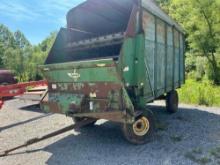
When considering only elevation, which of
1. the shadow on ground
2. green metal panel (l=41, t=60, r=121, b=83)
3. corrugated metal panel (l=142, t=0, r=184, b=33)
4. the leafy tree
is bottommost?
the shadow on ground

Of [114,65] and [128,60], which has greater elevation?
[128,60]

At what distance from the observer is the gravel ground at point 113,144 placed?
17.4ft

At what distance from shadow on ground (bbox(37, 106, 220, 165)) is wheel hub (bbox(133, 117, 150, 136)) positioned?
0.97 ft

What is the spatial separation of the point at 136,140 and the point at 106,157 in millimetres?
858

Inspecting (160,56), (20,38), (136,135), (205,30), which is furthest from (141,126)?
(20,38)

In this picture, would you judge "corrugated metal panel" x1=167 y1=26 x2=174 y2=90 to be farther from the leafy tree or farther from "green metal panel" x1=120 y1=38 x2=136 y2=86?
the leafy tree

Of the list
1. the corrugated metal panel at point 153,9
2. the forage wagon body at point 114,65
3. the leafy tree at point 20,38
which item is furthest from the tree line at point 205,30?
the leafy tree at point 20,38

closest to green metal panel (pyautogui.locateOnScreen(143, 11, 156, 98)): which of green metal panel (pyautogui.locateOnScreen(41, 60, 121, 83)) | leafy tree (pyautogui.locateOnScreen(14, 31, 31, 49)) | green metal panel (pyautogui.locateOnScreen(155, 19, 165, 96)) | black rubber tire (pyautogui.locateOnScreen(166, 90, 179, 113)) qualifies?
green metal panel (pyautogui.locateOnScreen(155, 19, 165, 96))

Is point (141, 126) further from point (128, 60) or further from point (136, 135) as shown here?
point (128, 60)

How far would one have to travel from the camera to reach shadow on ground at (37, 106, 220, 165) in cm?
531

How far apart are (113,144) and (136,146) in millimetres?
546

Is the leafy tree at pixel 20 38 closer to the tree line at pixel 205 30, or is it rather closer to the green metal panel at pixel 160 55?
the tree line at pixel 205 30

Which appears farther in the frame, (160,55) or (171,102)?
(171,102)

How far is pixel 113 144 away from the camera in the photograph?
20.2ft
